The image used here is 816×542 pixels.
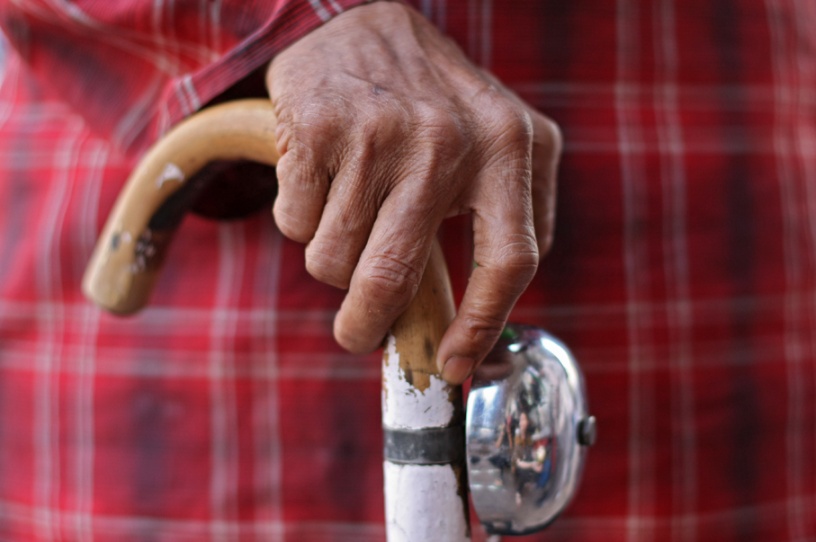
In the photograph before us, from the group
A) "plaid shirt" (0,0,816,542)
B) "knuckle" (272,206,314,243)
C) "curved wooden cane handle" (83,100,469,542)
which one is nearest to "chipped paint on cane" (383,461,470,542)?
"curved wooden cane handle" (83,100,469,542)

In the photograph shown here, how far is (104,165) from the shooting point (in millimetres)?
603

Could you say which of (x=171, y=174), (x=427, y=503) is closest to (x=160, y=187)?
(x=171, y=174)

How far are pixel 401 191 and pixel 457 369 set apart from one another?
0.08 meters

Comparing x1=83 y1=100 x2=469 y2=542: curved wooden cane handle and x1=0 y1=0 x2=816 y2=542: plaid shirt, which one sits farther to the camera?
x1=0 y1=0 x2=816 y2=542: plaid shirt

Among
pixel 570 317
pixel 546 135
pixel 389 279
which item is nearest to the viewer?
pixel 389 279

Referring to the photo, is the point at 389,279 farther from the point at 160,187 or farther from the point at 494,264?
the point at 160,187

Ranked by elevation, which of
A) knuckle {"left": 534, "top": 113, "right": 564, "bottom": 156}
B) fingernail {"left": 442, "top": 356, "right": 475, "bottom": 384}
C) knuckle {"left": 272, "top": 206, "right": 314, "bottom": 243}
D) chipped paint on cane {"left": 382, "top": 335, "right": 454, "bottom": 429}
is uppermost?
knuckle {"left": 534, "top": 113, "right": 564, "bottom": 156}

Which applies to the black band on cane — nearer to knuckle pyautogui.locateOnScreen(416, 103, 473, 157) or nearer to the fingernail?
the fingernail

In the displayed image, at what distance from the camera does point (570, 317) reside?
0.57m

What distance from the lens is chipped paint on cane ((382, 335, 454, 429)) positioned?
34cm

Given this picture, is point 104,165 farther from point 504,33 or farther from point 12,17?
point 504,33

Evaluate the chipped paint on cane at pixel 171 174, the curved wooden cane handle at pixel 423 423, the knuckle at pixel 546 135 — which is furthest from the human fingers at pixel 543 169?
the chipped paint on cane at pixel 171 174

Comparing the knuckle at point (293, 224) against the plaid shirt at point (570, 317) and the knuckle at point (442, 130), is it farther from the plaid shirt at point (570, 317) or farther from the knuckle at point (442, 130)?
the plaid shirt at point (570, 317)

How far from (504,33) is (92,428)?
0.46 m
